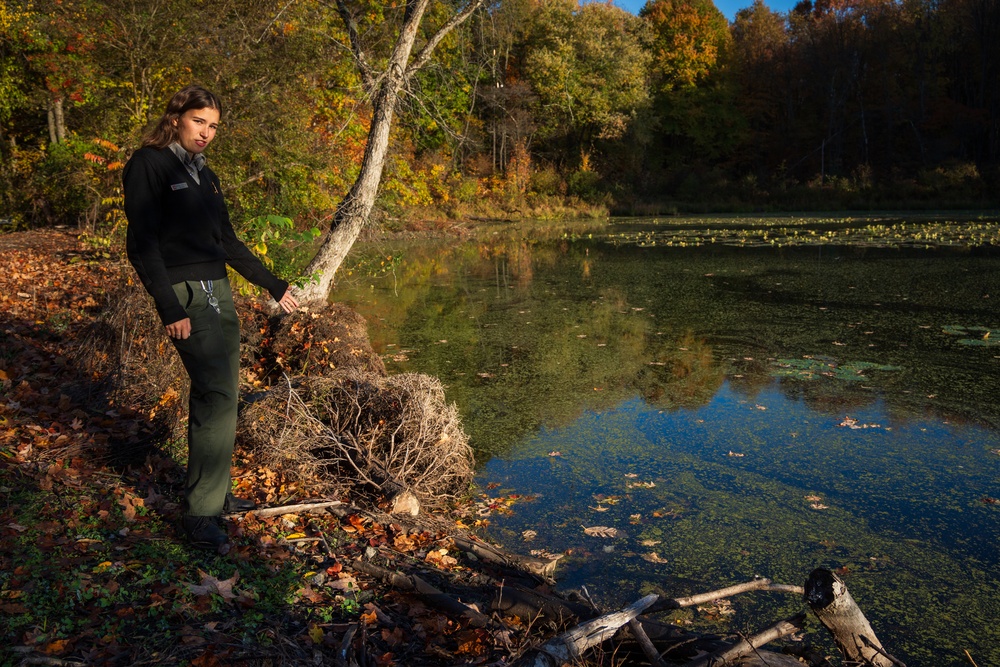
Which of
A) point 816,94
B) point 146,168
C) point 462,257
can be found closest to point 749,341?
point 146,168

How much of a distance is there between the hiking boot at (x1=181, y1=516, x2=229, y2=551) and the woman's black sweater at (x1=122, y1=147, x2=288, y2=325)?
888 mm

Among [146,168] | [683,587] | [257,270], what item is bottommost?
[683,587]

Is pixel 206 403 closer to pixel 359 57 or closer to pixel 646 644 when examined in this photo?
pixel 646 644

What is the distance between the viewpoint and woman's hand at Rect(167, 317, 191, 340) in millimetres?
2957

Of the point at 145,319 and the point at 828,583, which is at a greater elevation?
the point at 145,319

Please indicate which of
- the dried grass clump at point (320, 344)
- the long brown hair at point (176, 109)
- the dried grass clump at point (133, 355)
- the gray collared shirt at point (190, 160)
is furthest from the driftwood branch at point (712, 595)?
the dried grass clump at point (320, 344)

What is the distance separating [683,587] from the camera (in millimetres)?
3283

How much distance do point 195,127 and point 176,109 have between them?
100 millimetres

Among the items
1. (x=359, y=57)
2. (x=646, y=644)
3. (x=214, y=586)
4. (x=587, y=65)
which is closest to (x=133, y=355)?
(x=214, y=586)

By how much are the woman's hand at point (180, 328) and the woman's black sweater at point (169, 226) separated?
0.07 ft

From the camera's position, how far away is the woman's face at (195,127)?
3037mm

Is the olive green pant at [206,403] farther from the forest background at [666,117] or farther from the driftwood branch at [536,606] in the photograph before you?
the forest background at [666,117]

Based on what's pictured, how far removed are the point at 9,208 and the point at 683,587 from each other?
1743cm

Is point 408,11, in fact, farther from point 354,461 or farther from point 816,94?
point 816,94
